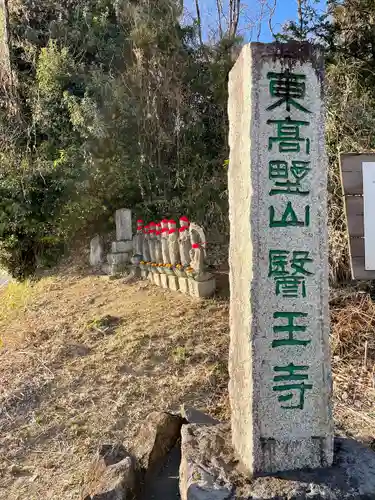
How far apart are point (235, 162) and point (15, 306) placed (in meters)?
5.29

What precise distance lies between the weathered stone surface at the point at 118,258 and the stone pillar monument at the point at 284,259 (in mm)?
5000

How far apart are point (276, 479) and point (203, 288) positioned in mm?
3335

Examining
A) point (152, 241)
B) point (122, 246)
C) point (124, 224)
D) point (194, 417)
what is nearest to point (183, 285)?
point (152, 241)

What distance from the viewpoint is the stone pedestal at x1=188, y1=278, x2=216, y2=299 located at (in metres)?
5.22

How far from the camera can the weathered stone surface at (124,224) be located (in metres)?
7.14

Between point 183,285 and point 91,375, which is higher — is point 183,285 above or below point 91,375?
above

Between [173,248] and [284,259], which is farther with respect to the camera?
Answer: [173,248]

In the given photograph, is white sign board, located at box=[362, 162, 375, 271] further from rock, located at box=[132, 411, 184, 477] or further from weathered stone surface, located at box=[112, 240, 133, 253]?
weathered stone surface, located at box=[112, 240, 133, 253]

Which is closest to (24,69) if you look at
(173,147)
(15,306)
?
(173,147)

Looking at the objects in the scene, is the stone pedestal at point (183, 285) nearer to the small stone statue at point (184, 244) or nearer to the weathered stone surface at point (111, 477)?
the small stone statue at point (184, 244)

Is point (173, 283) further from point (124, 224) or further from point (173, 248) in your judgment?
point (124, 224)

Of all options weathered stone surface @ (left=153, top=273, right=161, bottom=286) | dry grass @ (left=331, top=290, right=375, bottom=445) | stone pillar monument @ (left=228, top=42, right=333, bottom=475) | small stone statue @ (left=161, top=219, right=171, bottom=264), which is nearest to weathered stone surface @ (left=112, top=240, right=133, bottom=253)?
weathered stone surface @ (left=153, top=273, right=161, bottom=286)

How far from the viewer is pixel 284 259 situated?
76.4 inches

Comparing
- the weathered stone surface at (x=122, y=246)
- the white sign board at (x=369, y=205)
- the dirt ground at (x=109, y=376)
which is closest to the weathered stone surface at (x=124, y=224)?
the weathered stone surface at (x=122, y=246)
